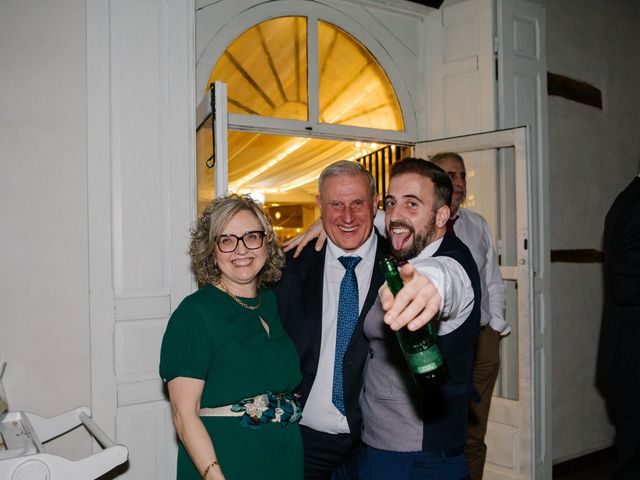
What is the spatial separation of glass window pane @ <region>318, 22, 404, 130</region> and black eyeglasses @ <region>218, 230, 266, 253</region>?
2.12 meters

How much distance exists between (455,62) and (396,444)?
302 centimetres

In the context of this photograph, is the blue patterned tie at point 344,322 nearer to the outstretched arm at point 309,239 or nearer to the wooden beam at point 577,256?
the outstretched arm at point 309,239

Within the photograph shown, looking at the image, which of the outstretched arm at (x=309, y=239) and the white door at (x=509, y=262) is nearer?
the outstretched arm at (x=309, y=239)

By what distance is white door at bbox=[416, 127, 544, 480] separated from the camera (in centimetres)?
334

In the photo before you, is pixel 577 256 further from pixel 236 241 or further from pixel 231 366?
pixel 231 366

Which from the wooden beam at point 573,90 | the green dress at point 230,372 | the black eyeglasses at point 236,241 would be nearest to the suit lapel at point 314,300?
the green dress at point 230,372

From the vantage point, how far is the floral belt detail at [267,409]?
1739 mm

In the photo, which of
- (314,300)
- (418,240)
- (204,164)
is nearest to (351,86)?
(204,164)

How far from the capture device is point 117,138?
8.83 ft

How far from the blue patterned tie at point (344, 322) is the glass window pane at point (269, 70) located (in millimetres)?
1765

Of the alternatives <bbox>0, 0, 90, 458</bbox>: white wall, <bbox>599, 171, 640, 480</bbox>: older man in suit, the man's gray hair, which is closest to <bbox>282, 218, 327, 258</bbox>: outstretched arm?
the man's gray hair

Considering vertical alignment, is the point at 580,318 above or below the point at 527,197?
below

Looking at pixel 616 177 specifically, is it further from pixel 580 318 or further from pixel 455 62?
pixel 455 62

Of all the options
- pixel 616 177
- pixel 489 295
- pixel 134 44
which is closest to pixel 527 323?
pixel 489 295
